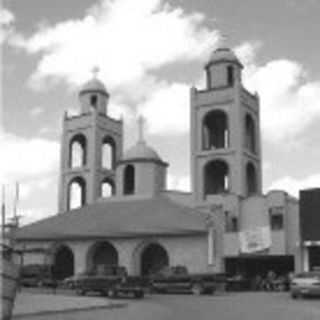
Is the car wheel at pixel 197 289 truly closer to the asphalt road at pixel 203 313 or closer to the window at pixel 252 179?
the asphalt road at pixel 203 313

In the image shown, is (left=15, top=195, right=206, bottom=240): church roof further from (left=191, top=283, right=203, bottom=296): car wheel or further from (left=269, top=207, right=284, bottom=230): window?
(left=191, top=283, right=203, bottom=296): car wheel

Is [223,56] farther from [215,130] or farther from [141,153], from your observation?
[141,153]

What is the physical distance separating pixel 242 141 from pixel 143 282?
24158 mm

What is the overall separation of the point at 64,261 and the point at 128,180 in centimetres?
1001

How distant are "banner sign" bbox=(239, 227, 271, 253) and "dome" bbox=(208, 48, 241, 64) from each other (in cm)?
1624

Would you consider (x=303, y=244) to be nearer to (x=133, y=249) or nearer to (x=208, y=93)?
(x=133, y=249)

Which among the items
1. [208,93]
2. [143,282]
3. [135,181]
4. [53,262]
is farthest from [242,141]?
[143,282]

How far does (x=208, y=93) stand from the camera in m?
55.2

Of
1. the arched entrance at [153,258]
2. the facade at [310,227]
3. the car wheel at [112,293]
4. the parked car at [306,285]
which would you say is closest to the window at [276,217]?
the facade at [310,227]

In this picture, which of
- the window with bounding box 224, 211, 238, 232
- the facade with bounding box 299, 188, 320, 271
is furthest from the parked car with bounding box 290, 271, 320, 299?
the window with bounding box 224, 211, 238, 232

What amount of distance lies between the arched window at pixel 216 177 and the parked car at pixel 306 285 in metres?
22.8

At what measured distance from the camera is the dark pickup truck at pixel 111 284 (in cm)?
Answer: 3102

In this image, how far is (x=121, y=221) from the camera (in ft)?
162

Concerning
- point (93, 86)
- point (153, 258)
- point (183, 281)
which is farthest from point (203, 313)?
point (93, 86)
